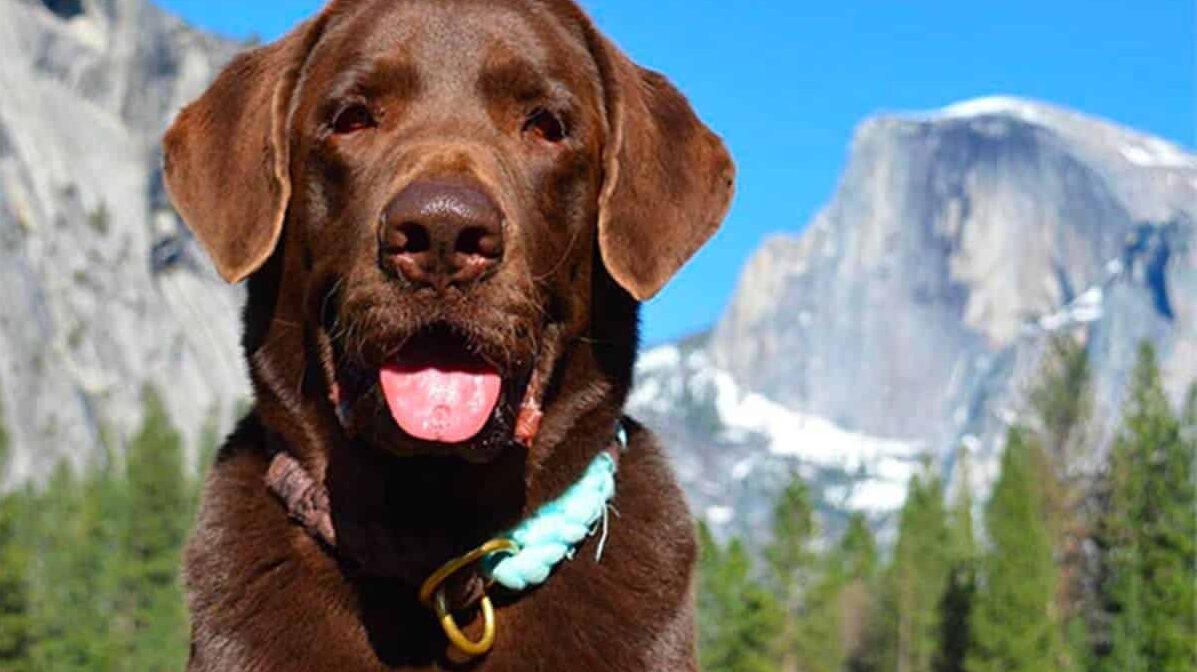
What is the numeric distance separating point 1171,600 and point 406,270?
48156 mm

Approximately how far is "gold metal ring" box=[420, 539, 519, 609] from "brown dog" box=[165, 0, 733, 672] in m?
0.07

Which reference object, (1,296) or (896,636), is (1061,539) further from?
(1,296)

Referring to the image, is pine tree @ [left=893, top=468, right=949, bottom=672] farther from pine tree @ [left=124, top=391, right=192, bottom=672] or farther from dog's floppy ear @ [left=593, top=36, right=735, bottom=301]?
dog's floppy ear @ [left=593, top=36, right=735, bottom=301]

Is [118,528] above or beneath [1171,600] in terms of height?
beneath

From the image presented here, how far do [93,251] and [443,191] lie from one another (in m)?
118

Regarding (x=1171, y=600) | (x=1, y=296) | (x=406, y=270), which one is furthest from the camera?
(x=1, y=296)

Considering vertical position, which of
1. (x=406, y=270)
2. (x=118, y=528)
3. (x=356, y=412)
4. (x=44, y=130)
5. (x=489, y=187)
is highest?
(x=489, y=187)

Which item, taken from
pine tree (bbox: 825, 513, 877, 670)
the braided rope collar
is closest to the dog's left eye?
the braided rope collar

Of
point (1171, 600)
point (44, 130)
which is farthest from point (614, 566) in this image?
point (44, 130)

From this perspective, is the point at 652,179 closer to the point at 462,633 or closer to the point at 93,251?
the point at 462,633

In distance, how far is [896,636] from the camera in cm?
7838

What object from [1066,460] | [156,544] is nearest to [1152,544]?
[1066,460]

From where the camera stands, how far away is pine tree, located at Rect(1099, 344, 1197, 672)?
163 ft

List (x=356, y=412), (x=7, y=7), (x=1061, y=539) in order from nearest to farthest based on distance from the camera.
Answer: (x=356, y=412)
(x=1061, y=539)
(x=7, y=7)
